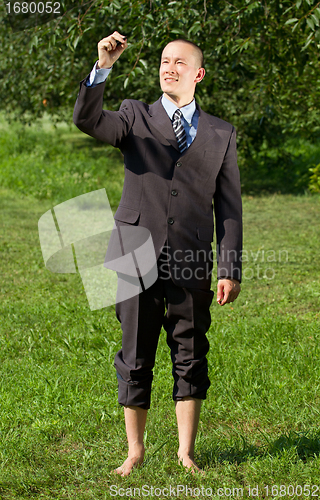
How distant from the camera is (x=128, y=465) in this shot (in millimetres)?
2684

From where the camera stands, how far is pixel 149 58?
10.8 metres

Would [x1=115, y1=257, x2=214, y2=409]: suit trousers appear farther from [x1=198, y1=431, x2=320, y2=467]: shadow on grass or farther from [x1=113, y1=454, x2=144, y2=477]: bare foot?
[x1=198, y1=431, x2=320, y2=467]: shadow on grass

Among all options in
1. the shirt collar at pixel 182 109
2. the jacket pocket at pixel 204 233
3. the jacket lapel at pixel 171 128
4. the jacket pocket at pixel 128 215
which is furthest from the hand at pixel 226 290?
the shirt collar at pixel 182 109

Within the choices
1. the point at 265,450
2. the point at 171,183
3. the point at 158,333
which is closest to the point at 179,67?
the point at 171,183

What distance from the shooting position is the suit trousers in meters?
2.48

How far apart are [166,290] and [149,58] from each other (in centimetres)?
934

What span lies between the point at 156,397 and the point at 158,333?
1094 mm

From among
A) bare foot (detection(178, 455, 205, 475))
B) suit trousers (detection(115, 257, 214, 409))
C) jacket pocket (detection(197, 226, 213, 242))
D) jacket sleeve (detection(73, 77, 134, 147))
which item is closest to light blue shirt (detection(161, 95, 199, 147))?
jacket sleeve (detection(73, 77, 134, 147))

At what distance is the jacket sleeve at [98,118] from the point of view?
217cm

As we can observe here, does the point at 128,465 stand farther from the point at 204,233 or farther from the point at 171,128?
the point at 171,128

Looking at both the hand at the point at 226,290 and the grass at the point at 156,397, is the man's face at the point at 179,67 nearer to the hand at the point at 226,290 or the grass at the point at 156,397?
the hand at the point at 226,290

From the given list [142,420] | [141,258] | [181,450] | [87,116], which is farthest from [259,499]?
[87,116]

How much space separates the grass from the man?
1.61 ft

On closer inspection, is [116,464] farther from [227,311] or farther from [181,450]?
[227,311]
